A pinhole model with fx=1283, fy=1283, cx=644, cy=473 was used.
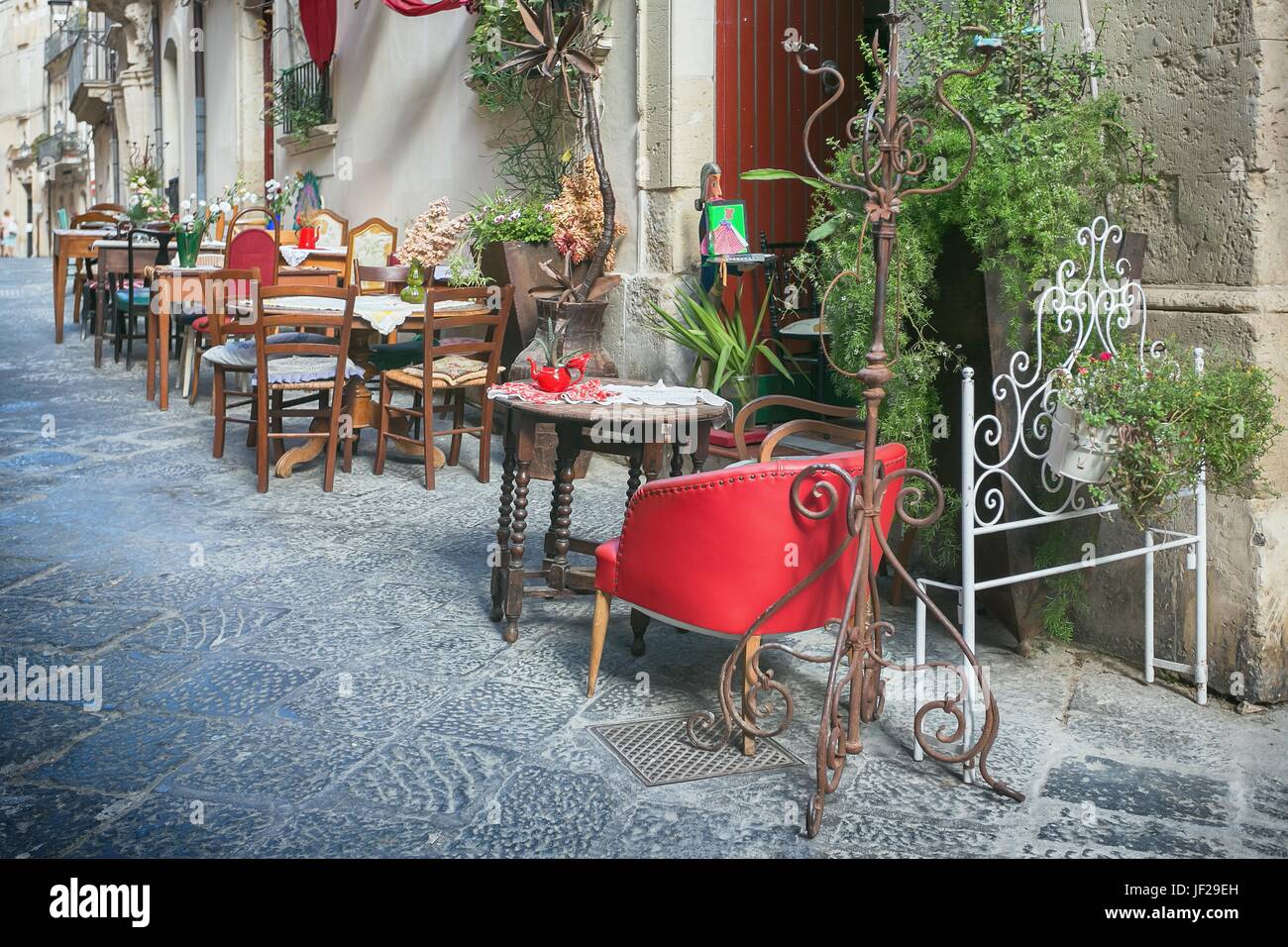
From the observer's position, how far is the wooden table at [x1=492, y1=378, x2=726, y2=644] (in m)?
3.97

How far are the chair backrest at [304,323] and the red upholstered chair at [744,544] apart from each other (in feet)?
11.3

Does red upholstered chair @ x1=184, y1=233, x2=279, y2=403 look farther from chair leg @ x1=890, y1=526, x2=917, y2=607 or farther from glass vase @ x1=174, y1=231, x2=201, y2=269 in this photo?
chair leg @ x1=890, y1=526, x2=917, y2=607

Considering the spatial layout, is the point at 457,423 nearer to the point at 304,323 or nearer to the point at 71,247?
the point at 304,323

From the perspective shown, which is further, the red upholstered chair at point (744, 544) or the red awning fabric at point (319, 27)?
the red awning fabric at point (319, 27)

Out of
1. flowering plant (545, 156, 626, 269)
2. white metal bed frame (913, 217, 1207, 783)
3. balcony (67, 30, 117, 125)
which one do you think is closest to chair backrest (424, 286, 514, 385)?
flowering plant (545, 156, 626, 269)

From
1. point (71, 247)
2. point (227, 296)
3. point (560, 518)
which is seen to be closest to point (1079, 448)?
point (560, 518)

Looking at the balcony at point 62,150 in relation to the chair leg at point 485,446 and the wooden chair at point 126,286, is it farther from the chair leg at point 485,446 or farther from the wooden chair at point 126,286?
the chair leg at point 485,446

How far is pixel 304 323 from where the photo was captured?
652 centimetres

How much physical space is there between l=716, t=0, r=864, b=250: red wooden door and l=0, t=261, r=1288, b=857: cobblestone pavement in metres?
2.65

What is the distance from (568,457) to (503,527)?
335mm

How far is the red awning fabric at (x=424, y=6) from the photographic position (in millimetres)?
8489

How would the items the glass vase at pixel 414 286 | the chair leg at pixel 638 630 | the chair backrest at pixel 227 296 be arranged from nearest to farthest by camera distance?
the chair leg at pixel 638 630 < the chair backrest at pixel 227 296 < the glass vase at pixel 414 286

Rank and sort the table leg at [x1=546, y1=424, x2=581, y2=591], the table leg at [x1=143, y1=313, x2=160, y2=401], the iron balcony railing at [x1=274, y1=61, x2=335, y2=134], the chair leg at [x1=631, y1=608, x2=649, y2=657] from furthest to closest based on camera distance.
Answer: the iron balcony railing at [x1=274, y1=61, x2=335, y2=134], the table leg at [x1=143, y1=313, x2=160, y2=401], the table leg at [x1=546, y1=424, x2=581, y2=591], the chair leg at [x1=631, y1=608, x2=649, y2=657]

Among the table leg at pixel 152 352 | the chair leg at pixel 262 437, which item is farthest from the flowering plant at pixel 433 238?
the table leg at pixel 152 352
